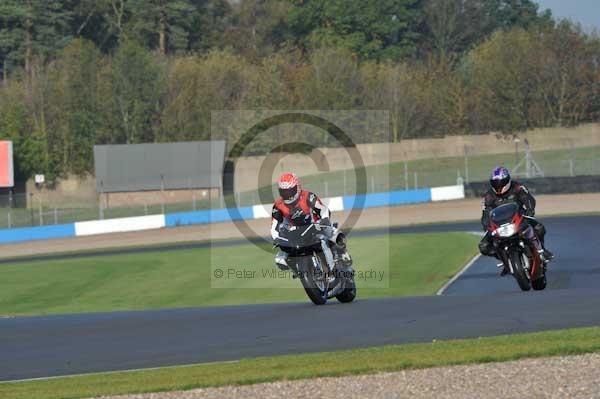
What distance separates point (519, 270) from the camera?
55.2 ft

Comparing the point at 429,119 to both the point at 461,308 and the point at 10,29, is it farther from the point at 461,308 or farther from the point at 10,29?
the point at 461,308

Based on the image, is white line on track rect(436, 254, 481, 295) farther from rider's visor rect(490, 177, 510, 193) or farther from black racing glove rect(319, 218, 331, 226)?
black racing glove rect(319, 218, 331, 226)

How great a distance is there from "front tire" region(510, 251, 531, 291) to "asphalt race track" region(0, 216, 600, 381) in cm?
53

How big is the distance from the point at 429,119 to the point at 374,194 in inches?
1137

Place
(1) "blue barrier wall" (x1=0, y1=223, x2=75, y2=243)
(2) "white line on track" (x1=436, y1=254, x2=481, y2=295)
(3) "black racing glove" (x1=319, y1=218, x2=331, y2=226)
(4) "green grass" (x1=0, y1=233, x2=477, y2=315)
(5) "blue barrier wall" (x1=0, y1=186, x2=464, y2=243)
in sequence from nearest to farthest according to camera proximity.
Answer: (3) "black racing glove" (x1=319, y1=218, x2=331, y2=226), (2) "white line on track" (x1=436, y1=254, x2=481, y2=295), (4) "green grass" (x1=0, y1=233, x2=477, y2=315), (1) "blue barrier wall" (x1=0, y1=223, x2=75, y2=243), (5) "blue barrier wall" (x1=0, y1=186, x2=464, y2=243)

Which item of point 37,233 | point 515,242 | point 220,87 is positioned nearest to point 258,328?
point 515,242

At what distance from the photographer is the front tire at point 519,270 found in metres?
16.6

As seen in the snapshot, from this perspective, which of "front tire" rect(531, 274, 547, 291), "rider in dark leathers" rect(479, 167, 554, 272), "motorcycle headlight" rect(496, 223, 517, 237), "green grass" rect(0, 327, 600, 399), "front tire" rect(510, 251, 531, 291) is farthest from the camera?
"front tire" rect(531, 274, 547, 291)

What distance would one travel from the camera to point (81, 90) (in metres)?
78.0

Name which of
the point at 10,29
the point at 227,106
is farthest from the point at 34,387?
the point at 10,29

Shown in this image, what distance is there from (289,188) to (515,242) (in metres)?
3.73

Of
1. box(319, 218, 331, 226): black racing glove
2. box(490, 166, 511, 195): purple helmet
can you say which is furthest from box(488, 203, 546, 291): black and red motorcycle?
box(319, 218, 331, 226): black racing glove

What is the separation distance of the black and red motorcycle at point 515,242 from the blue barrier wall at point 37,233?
3697 cm

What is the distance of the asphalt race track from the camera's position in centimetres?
1260
